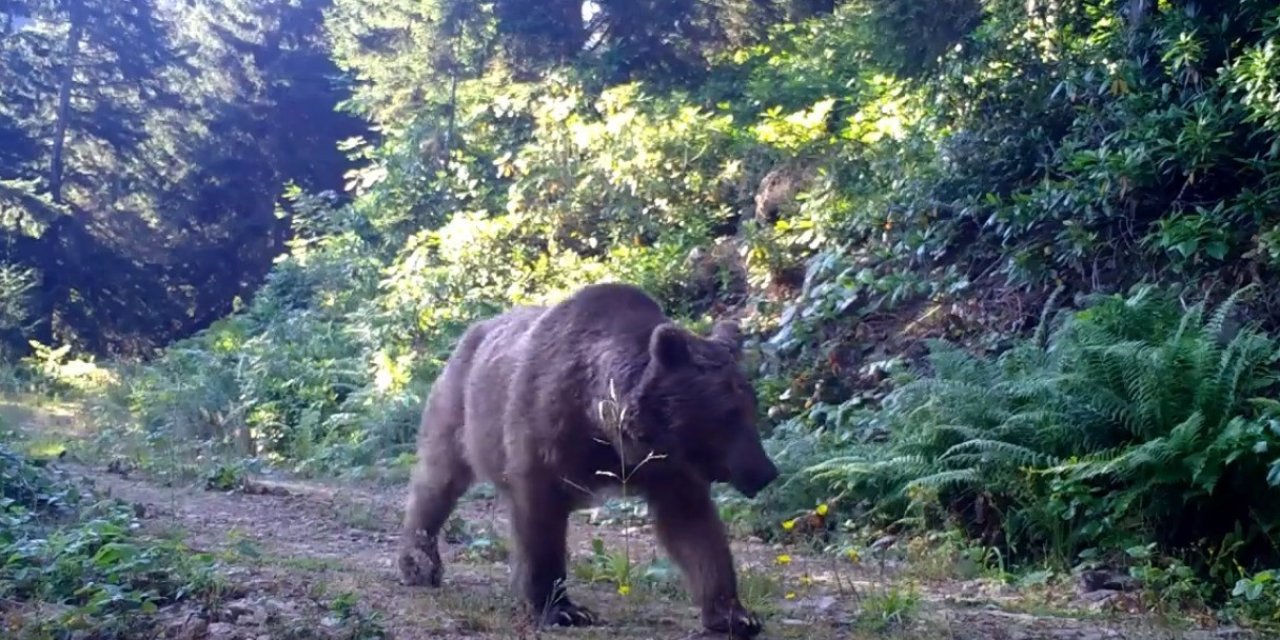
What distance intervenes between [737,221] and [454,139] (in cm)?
681

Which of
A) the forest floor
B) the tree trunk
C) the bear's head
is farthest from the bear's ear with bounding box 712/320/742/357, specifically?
the tree trunk

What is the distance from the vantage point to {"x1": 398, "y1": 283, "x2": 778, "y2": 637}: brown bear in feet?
19.8

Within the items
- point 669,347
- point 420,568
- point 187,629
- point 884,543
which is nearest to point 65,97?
point 884,543

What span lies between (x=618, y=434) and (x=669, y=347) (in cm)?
45

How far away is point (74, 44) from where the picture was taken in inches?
1374

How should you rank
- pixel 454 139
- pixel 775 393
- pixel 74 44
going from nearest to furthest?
pixel 775 393
pixel 454 139
pixel 74 44

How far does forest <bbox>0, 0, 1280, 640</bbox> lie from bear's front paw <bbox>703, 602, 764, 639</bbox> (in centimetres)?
30

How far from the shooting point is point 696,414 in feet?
19.7

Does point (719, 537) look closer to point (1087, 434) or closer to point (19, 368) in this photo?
point (1087, 434)

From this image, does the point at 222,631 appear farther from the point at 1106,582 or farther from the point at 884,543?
the point at 884,543

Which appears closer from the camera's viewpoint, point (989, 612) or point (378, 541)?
point (989, 612)

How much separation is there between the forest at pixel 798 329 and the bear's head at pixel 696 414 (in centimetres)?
91

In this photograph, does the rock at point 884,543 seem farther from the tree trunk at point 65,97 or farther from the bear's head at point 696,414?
the tree trunk at point 65,97

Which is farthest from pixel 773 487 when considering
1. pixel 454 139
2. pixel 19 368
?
pixel 19 368
